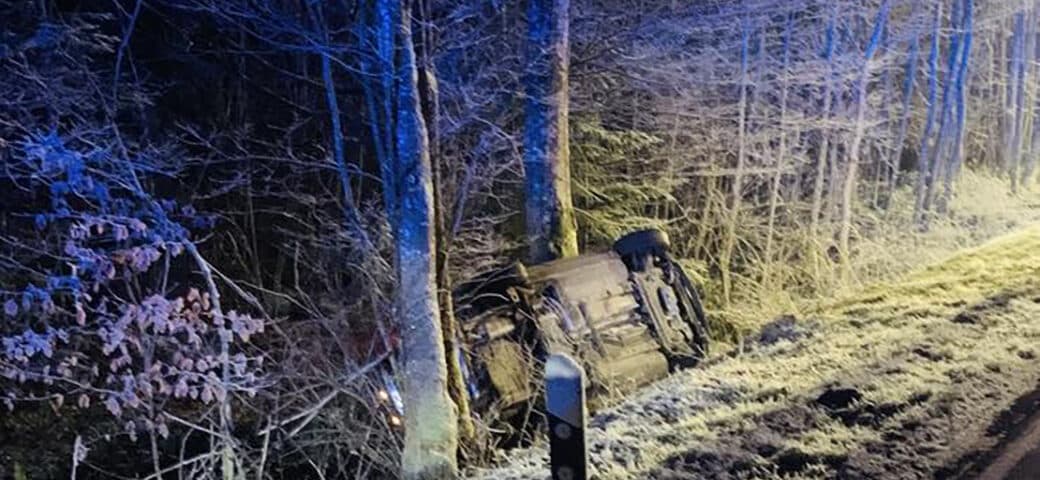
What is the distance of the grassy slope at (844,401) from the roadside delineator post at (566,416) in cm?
127

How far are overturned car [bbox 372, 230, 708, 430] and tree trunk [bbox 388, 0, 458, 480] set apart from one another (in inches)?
24.5

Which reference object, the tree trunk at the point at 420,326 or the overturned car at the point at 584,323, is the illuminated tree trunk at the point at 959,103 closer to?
the overturned car at the point at 584,323

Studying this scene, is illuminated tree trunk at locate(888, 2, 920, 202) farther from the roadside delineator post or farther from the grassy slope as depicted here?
the roadside delineator post

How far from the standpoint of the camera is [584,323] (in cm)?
834

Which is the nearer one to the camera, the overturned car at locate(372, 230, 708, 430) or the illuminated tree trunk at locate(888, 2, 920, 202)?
the overturned car at locate(372, 230, 708, 430)

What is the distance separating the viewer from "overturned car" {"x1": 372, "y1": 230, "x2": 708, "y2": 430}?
770 cm

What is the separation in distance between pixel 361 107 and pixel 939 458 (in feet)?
29.1

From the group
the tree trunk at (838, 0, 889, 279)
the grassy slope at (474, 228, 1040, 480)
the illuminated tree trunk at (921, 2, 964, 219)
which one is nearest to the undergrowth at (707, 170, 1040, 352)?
Answer: the tree trunk at (838, 0, 889, 279)

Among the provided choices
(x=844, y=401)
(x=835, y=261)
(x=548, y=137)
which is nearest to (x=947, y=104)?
(x=835, y=261)

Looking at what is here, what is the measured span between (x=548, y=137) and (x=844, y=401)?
671cm

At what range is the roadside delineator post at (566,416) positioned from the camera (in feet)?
13.7

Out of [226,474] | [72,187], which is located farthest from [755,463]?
[72,187]

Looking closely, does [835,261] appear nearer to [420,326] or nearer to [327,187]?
[327,187]

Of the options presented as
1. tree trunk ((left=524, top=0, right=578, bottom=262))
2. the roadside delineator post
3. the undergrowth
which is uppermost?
tree trunk ((left=524, top=0, right=578, bottom=262))
